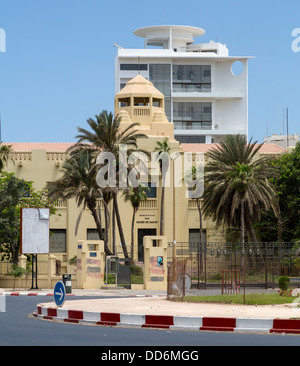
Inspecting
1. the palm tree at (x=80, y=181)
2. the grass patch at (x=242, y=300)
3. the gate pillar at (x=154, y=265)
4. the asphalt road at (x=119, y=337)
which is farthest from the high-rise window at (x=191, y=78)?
the asphalt road at (x=119, y=337)

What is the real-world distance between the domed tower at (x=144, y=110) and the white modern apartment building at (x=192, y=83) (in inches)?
1826

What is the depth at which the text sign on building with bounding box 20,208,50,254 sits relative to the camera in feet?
122

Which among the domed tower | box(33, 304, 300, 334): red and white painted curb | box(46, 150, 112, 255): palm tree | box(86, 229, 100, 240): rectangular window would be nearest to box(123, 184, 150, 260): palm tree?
box(86, 229, 100, 240): rectangular window

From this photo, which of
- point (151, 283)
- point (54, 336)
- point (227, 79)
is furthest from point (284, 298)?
point (227, 79)

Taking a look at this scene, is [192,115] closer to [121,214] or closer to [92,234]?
[121,214]

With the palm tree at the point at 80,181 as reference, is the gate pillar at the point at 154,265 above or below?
below

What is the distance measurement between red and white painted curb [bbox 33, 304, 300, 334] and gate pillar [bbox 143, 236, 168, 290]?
69.1 ft

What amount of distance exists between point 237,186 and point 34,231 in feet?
62.5

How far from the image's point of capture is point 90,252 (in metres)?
41.2

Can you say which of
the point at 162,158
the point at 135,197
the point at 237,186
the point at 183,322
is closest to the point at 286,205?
the point at 237,186

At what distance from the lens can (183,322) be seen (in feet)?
57.9

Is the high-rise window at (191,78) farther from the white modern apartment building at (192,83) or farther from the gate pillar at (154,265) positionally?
the gate pillar at (154,265)

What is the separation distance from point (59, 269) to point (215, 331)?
123ft

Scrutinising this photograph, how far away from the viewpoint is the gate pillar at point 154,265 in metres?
41.0
